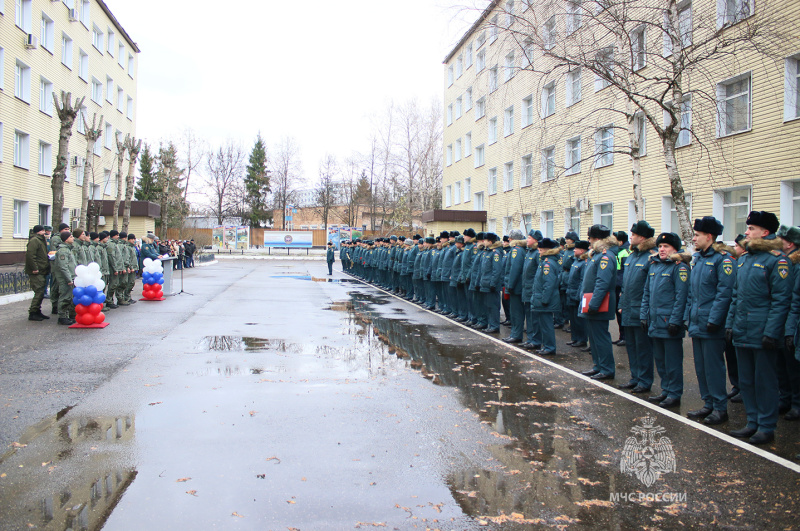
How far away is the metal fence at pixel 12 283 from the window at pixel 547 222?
20994 millimetres

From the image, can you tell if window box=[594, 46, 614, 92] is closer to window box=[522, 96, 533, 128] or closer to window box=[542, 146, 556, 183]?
window box=[542, 146, 556, 183]

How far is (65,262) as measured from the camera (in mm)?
12047

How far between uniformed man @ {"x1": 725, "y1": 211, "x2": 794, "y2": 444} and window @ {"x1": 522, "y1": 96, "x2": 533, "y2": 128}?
24.7m

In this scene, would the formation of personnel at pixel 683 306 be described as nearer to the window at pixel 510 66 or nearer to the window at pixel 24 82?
the window at pixel 510 66

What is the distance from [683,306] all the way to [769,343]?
4.02 feet

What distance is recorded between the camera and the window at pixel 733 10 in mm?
10625

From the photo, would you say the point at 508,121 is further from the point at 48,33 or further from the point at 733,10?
the point at 48,33

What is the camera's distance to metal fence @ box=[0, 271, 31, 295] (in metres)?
15.8

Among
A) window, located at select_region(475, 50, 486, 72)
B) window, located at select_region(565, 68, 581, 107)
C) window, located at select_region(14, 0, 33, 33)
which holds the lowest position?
window, located at select_region(565, 68, 581, 107)

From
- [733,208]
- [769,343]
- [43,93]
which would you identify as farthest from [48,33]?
[769,343]

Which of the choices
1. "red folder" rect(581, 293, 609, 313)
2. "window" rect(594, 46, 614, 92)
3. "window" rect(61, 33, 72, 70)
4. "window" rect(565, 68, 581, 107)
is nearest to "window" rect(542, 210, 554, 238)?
"window" rect(565, 68, 581, 107)

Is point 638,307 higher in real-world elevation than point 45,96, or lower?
lower

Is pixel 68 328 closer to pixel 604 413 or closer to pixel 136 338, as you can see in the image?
pixel 136 338

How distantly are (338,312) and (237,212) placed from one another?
65800 mm
